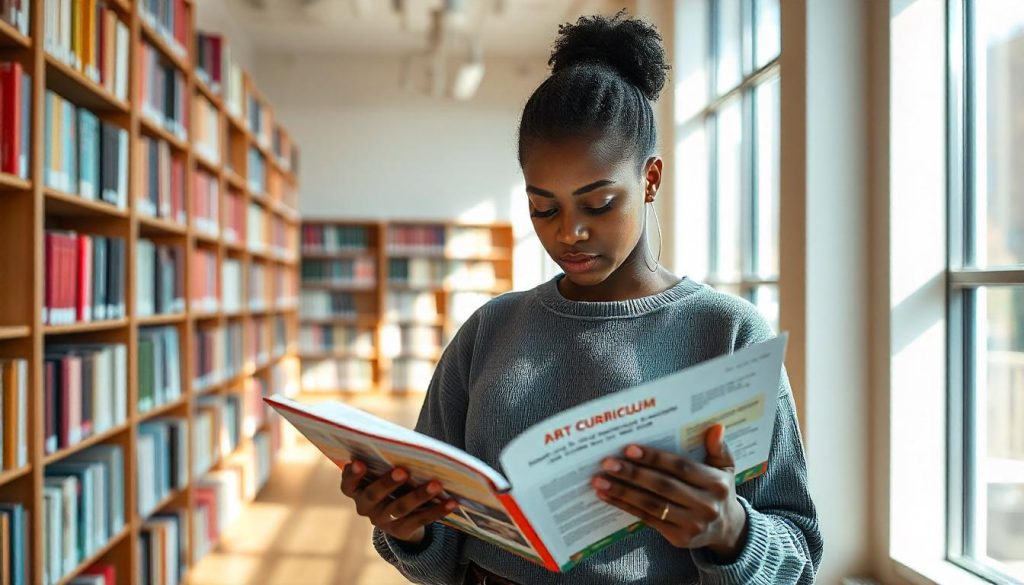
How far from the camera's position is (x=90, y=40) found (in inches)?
96.3

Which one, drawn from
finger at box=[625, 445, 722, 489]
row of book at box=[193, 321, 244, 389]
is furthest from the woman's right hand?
row of book at box=[193, 321, 244, 389]

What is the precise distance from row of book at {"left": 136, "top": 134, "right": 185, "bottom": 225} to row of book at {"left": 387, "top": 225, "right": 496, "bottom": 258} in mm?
4667

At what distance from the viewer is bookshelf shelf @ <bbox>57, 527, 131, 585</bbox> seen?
7.68ft

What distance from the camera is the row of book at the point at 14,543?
2.00 metres

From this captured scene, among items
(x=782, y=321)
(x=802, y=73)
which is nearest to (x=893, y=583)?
(x=782, y=321)

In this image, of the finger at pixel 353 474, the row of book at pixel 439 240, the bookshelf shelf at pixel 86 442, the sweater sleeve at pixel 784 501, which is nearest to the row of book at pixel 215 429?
the bookshelf shelf at pixel 86 442

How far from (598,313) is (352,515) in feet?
12.4

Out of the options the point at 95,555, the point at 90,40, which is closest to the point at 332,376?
the point at 95,555

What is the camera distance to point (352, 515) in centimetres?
455

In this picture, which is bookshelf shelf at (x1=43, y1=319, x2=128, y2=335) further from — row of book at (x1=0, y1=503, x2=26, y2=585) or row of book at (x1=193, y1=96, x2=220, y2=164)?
row of book at (x1=193, y1=96, x2=220, y2=164)

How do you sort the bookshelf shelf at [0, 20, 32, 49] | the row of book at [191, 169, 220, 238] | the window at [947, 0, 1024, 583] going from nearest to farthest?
the window at [947, 0, 1024, 583]
the bookshelf shelf at [0, 20, 32, 49]
the row of book at [191, 169, 220, 238]

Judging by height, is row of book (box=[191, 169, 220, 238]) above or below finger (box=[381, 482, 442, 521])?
above

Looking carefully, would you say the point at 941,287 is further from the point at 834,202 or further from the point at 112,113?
the point at 112,113

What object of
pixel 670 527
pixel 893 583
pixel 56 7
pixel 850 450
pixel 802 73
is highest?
pixel 56 7
